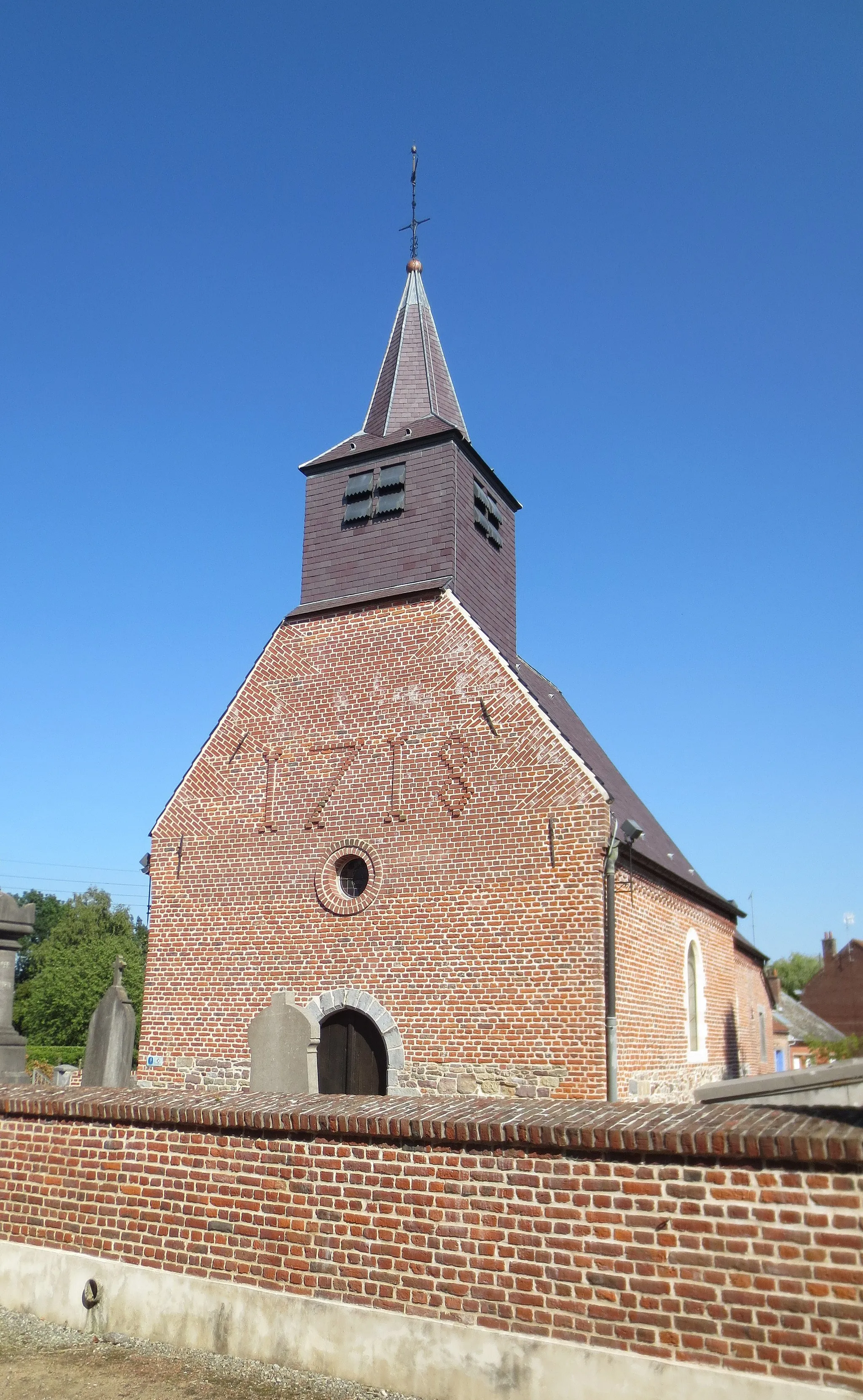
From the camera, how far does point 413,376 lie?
1711 centimetres

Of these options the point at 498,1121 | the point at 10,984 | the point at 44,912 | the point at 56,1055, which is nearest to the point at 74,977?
the point at 56,1055

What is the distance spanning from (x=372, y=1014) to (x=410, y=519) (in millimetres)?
6893

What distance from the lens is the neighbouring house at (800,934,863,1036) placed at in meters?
48.6

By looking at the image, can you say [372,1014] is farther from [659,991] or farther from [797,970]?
[797,970]

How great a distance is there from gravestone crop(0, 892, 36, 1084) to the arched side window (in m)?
9.01

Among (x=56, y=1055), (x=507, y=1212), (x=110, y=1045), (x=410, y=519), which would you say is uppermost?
(x=410, y=519)

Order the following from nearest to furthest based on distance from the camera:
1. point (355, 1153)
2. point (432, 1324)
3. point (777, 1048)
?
point (432, 1324) < point (355, 1153) < point (777, 1048)

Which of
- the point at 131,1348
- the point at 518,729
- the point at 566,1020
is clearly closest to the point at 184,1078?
the point at 566,1020

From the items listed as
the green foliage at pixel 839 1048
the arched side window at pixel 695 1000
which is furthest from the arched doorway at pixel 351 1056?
the green foliage at pixel 839 1048

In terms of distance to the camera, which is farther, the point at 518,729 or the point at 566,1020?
the point at 518,729

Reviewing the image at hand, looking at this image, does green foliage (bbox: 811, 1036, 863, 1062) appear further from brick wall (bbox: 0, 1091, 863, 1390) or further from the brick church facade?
brick wall (bbox: 0, 1091, 863, 1390)

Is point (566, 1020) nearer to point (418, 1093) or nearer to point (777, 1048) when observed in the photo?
point (418, 1093)

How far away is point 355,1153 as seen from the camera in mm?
5766

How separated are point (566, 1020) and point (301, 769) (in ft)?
16.6
